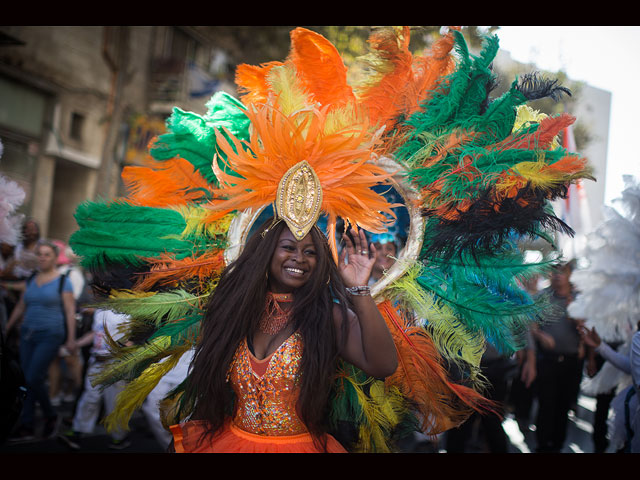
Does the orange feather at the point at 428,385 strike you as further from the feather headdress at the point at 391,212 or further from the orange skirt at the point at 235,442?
the orange skirt at the point at 235,442

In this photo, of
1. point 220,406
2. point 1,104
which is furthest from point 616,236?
point 1,104

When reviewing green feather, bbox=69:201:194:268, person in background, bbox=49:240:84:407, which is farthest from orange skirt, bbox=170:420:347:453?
person in background, bbox=49:240:84:407

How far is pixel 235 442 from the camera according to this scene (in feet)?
7.57

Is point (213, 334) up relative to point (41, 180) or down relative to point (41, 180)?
down

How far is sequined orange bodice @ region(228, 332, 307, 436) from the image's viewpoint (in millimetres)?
2264

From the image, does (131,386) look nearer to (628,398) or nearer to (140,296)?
(140,296)

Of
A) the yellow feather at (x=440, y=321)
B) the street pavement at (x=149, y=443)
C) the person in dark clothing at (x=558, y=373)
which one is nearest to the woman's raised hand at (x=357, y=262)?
the yellow feather at (x=440, y=321)

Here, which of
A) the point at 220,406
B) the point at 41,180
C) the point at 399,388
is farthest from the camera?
the point at 41,180

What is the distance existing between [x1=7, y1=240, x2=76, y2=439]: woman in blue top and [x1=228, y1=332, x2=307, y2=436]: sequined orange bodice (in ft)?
10.9

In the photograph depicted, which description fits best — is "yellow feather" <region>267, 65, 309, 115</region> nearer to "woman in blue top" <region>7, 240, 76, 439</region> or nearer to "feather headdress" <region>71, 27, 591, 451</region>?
"feather headdress" <region>71, 27, 591, 451</region>

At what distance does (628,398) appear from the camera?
3.58 meters

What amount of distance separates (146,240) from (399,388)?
145cm

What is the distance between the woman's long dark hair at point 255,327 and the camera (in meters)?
2.25

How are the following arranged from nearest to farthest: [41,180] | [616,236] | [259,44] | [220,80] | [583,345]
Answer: [616,236] < [583,345] < [41,180] < [259,44] < [220,80]
